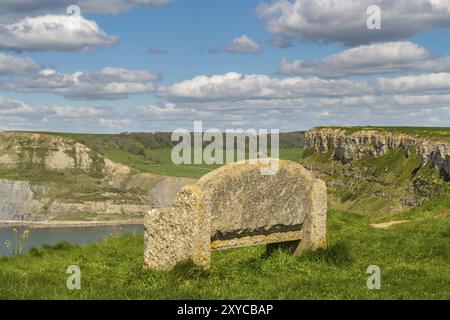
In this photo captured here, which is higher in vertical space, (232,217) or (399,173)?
(232,217)

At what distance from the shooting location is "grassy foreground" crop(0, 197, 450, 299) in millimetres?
9664

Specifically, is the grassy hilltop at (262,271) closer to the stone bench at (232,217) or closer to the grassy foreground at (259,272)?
the grassy foreground at (259,272)

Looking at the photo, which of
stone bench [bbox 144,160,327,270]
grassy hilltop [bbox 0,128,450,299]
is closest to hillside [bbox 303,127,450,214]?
grassy hilltop [bbox 0,128,450,299]

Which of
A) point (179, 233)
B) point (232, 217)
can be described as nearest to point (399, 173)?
point (232, 217)

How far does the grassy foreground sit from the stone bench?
55 centimetres

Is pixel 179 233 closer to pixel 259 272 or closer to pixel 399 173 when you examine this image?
pixel 259 272

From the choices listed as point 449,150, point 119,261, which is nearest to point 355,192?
point 449,150

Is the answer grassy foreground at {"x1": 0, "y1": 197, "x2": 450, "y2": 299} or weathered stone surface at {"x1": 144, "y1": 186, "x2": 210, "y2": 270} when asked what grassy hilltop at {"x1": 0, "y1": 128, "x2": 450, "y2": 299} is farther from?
weathered stone surface at {"x1": 144, "y1": 186, "x2": 210, "y2": 270}

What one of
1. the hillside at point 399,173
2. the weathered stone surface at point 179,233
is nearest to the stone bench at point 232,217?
the weathered stone surface at point 179,233

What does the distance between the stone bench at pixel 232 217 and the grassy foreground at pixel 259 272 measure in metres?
0.55

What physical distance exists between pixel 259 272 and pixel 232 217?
1315mm

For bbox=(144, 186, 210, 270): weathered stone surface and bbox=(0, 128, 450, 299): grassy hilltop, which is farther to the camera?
bbox=(144, 186, 210, 270): weathered stone surface

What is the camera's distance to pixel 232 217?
1234 cm

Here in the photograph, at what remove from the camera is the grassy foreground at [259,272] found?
966 cm
